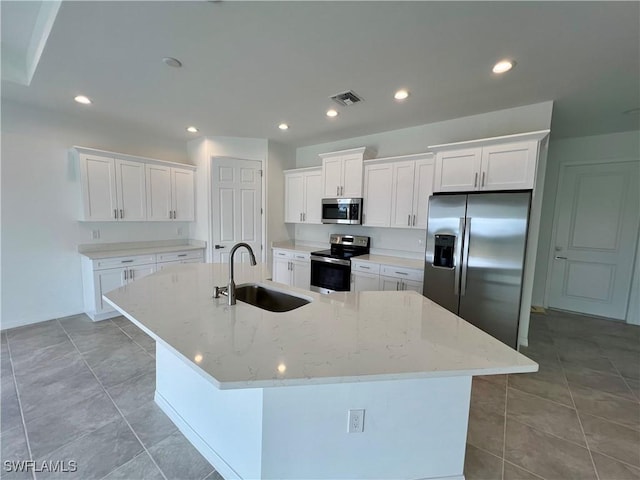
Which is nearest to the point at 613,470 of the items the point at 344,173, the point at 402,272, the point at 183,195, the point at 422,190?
the point at 402,272

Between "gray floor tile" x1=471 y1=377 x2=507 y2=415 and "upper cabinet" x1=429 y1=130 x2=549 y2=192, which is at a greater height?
"upper cabinet" x1=429 y1=130 x2=549 y2=192

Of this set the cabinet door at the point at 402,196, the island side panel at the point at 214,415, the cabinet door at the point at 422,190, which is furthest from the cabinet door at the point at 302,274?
the island side panel at the point at 214,415

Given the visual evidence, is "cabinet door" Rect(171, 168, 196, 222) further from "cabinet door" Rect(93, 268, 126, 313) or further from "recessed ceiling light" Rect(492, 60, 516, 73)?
A: "recessed ceiling light" Rect(492, 60, 516, 73)

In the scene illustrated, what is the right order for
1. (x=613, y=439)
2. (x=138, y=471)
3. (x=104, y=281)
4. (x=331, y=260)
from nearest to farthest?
(x=138, y=471) → (x=613, y=439) → (x=104, y=281) → (x=331, y=260)

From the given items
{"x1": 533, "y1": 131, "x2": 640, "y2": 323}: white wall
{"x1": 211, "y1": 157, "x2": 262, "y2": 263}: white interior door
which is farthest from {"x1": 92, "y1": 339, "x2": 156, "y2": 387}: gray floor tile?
{"x1": 533, "y1": 131, "x2": 640, "y2": 323}: white wall

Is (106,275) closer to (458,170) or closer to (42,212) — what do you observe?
(42,212)

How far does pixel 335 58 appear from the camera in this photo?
6.94 feet

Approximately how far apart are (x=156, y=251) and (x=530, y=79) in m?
4.86

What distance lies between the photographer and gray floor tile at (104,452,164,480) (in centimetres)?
153

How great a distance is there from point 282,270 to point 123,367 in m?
2.52

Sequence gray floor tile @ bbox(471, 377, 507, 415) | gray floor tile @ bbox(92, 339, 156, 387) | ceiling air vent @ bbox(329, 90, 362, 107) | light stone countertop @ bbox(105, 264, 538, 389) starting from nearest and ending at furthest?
light stone countertop @ bbox(105, 264, 538, 389) → gray floor tile @ bbox(471, 377, 507, 415) → gray floor tile @ bbox(92, 339, 156, 387) → ceiling air vent @ bbox(329, 90, 362, 107)

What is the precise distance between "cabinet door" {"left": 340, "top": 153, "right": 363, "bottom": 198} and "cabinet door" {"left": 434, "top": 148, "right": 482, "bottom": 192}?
3.72 feet
